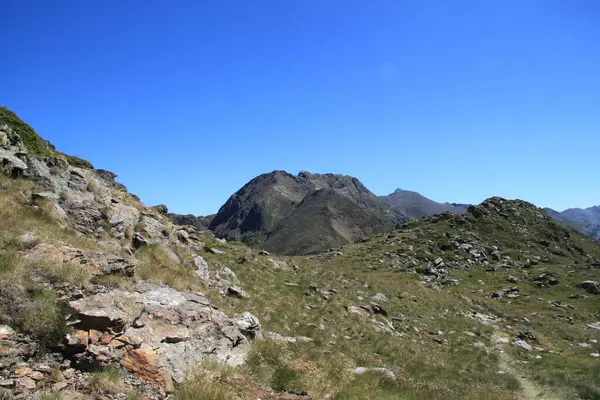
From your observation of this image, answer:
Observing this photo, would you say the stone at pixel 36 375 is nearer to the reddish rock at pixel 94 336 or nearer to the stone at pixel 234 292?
the reddish rock at pixel 94 336

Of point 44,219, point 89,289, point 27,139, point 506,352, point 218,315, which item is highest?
point 27,139

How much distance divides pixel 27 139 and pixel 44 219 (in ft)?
41.2

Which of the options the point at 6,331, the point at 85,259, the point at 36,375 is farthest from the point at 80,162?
the point at 36,375

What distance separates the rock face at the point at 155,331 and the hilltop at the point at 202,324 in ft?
0.13

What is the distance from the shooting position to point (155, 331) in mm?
9938

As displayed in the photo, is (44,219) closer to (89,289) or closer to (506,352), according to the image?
(89,289)

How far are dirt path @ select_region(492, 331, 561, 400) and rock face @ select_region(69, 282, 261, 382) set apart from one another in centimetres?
1431

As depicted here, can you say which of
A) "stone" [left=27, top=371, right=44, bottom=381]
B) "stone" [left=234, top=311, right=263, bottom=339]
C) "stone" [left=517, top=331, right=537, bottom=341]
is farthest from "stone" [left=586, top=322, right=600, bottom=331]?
"stone" [left=27, top=371, right=44, bottom=381]

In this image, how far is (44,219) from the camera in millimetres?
13883

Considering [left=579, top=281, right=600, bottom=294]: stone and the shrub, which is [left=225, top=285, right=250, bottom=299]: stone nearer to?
the shrub

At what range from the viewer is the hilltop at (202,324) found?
325 inches

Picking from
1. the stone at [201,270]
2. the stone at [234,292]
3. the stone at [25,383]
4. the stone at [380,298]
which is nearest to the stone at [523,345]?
the stone at [380,298]

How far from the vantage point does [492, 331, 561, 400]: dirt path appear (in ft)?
57.7

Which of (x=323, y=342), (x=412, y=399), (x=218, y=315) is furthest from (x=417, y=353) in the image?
(x=218, y=315)
